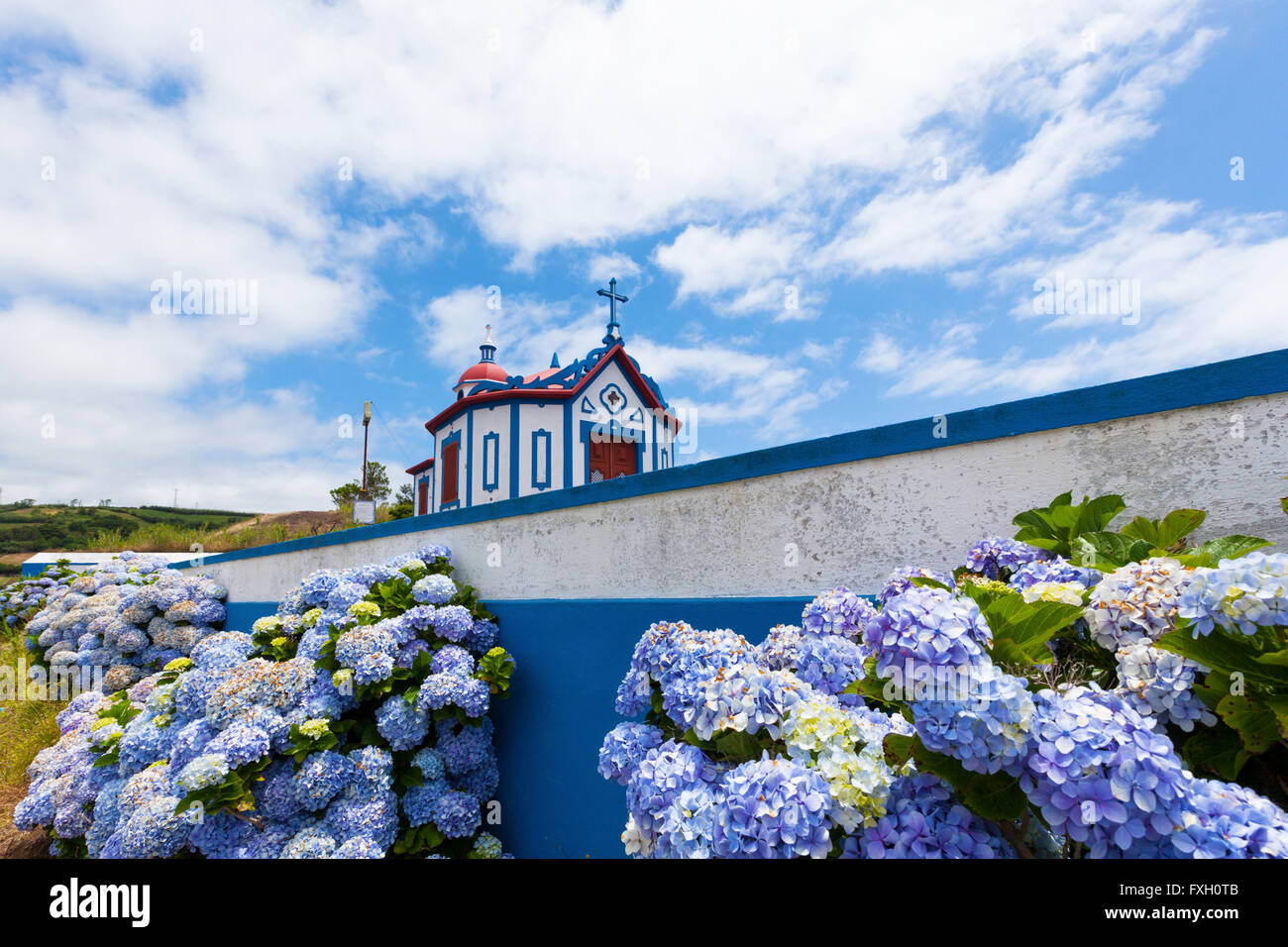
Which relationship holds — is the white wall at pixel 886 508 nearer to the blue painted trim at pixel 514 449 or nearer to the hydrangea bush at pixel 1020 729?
the hydrangea bush at pixel 1020 729

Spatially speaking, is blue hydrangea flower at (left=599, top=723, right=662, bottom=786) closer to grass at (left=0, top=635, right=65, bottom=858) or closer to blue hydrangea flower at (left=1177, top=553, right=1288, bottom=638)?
blue hydrangea flower at (left=1177, top=553, right=1288, bottom=638)

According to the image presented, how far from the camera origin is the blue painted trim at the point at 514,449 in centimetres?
1384

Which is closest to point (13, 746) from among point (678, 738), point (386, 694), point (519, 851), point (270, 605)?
point (270, 605)

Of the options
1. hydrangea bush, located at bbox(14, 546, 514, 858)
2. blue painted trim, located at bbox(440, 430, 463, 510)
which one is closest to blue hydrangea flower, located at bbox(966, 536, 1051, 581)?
hydrangea bush, located at bbox(14, 546, 514, 858)

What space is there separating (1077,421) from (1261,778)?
1253 millimetres

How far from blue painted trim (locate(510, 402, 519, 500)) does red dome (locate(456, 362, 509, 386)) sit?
272 cm

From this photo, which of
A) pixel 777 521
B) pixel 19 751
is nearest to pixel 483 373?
pixel 19 751

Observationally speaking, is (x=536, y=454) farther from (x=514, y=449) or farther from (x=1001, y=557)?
(x=1001, y=557)

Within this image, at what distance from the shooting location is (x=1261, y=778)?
1361 millimetres

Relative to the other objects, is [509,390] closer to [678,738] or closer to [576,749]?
[576,749]

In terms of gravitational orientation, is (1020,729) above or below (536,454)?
below

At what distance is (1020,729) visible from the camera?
1.15 metres

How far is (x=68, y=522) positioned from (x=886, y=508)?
48.8 meters

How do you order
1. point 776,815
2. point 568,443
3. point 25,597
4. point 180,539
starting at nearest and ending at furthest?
point 776,815 → point 25,597 → point 568,443 → point 180,539
